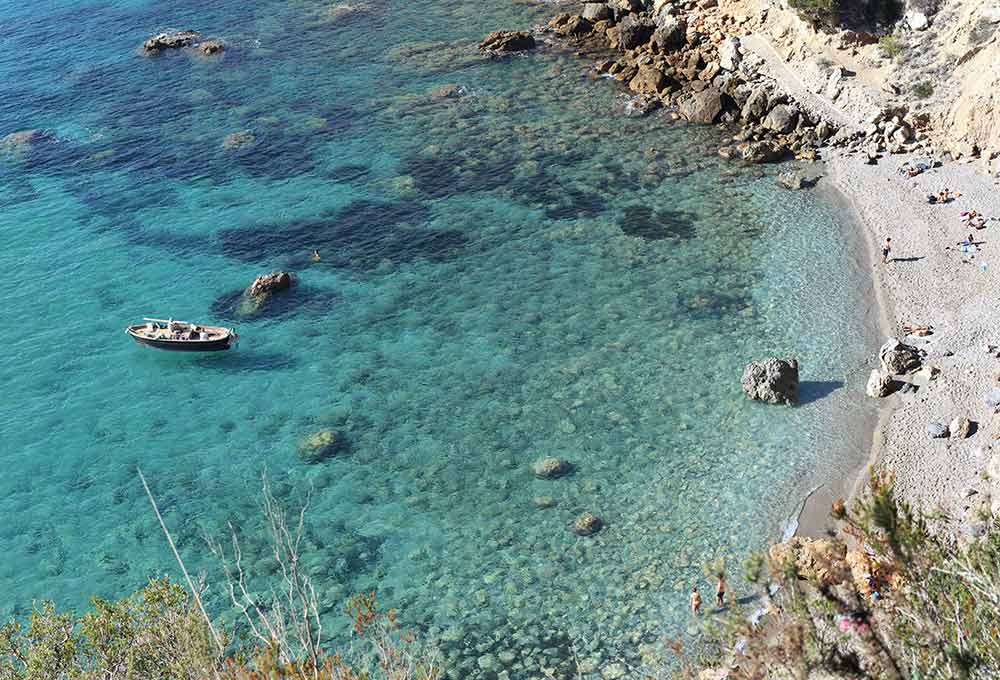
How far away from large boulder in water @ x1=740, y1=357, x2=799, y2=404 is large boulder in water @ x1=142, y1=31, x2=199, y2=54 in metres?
62.0

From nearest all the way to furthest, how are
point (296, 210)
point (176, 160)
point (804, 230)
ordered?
point (804, 230), point (296, 210), point (176, 160)

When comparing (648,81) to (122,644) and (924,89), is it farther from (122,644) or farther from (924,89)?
(122,644)

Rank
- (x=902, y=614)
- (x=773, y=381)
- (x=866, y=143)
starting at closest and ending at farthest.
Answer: (x=902, y=614) < (x=773, y=381) < (x=866, y=143)

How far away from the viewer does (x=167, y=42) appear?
8069 centimetres

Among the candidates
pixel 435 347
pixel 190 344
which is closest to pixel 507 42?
pixel 435 347

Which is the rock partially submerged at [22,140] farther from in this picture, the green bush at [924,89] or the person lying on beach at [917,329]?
the person lying on beach at [917,329]

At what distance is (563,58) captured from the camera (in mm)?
69750

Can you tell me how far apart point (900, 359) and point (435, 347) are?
21.6 m

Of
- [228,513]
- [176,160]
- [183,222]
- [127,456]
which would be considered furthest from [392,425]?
[176,160]

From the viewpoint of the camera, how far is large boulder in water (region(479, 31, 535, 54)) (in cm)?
7131

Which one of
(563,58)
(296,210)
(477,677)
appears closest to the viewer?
(477,677)

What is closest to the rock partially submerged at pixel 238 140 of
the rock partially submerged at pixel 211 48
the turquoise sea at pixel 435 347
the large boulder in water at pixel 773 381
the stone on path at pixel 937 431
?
the turquoise sea at pixel 435 347

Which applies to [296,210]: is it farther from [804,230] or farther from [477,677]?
[477,677]

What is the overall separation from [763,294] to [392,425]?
19.8 metres
